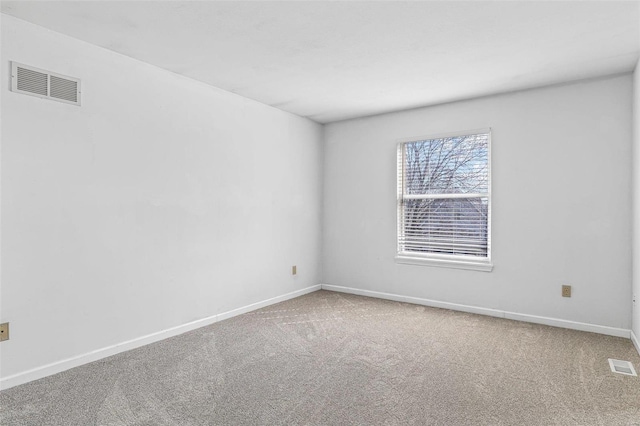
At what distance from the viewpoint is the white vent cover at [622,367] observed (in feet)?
8.44

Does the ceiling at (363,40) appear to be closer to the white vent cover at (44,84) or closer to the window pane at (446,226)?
the white vent cover at (44,84)

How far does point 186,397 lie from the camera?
223cm

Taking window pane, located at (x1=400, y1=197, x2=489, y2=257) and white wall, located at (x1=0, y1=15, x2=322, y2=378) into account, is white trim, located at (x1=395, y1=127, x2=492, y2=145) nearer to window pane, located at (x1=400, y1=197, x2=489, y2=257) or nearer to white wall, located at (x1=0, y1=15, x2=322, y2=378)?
window pane, located at (x1=400, y1=197, x2=489, y2=257)

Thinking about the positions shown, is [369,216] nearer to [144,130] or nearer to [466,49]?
[466,49]

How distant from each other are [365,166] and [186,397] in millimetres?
3451

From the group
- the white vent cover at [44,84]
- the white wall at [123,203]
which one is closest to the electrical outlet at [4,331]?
the white wall at [123,203]

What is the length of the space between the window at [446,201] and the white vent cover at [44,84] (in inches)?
133

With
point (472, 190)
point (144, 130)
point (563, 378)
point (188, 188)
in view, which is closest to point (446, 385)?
point (563, 378)

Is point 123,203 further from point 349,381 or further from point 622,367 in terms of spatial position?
point 622,367

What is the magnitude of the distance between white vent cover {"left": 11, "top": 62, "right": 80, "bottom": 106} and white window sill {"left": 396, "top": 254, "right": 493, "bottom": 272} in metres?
3.62

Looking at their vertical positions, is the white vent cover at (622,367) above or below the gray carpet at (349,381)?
above

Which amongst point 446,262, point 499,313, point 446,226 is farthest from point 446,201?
point 499,313

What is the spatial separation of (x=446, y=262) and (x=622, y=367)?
1.82 metres

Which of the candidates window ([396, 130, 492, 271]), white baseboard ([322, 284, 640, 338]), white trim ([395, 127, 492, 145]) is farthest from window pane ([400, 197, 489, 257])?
white trim ([395, 127, 492, 145])
